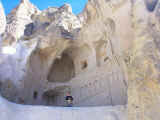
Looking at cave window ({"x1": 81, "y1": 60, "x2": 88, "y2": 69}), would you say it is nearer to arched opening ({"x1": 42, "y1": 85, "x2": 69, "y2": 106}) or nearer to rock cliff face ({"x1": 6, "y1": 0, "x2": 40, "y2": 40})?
arched opening ({"x1": 42, "y1": 85, "x2": 69, "y2": 106})

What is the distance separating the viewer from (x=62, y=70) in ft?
45.9

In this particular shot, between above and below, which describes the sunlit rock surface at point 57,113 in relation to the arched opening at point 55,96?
below

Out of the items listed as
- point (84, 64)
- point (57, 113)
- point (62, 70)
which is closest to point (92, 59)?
point (84, 64)

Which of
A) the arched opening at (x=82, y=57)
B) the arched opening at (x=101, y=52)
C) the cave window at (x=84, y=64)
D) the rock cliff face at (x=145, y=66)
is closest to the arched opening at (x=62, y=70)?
the arched opening at (x=82, y=57)

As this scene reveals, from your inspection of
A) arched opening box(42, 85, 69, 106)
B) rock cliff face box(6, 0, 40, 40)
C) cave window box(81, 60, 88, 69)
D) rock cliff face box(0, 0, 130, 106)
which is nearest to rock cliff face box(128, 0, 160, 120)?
rock cliff face box(0, 0, 130, 106)

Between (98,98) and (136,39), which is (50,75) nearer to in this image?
(98,98)

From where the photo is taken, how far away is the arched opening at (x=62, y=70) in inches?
533

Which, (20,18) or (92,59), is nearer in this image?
(92,59)

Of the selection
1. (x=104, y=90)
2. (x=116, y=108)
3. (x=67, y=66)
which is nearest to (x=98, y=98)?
(x=104, y=90)

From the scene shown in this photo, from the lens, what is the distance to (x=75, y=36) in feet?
41.0

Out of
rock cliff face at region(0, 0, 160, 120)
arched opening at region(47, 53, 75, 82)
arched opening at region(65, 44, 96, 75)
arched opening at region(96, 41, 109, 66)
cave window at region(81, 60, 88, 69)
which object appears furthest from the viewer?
arched opening at region(47, 53, 75, 82)

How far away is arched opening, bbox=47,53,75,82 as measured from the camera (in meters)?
13.5

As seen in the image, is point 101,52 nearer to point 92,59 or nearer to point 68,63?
point 92,59

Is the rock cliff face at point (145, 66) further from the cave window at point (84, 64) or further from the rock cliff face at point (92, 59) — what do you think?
the cave window at point (84, 64)
